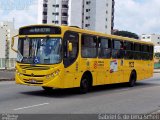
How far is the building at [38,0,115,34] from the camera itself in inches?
5054

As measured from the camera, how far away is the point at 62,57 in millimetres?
17016

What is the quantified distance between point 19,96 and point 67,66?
231 cm

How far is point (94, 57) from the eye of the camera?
20.0m

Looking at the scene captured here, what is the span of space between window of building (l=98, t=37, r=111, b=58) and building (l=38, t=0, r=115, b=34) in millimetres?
105786

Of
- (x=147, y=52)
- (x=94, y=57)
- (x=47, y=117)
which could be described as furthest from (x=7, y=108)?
(x=147, y=52)

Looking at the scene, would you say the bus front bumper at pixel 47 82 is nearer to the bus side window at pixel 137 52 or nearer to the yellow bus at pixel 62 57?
the yellow bus at pixel 62 57

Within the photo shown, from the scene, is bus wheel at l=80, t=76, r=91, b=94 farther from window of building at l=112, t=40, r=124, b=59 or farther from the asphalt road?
window of building at l=112, t=40, r=124, b=59

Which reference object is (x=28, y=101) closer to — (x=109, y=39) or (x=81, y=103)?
(x=81, y=103)

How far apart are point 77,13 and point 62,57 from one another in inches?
Result: 4419

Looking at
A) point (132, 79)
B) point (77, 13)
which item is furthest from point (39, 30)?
point (77, 13)

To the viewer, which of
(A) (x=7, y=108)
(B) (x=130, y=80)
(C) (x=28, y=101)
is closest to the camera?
(A) (x=7, y=108)

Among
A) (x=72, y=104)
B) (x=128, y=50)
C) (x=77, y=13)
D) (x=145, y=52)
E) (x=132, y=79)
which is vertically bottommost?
(x=72, y=104)

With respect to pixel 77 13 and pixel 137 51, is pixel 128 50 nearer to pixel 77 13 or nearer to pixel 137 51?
pixel 137 51

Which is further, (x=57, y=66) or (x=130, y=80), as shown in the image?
(x=130, y=80)
